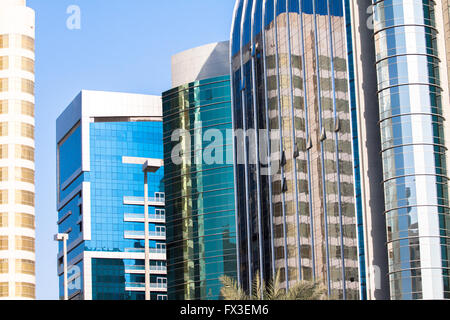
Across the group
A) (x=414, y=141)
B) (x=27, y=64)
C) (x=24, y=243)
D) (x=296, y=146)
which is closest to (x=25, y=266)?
(x=24, y=243)

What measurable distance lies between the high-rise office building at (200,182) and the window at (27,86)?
52884 mm

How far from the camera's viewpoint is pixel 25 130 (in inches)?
3772

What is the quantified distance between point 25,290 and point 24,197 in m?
9.35

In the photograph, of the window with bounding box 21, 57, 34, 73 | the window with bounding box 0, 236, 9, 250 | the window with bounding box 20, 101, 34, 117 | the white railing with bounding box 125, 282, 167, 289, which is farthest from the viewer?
the white railing with bounding box 125, 282, 167, 289

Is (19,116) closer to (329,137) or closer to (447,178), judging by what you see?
(329,137)

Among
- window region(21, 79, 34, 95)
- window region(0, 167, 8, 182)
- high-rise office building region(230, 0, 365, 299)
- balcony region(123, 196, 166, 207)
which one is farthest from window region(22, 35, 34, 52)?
balcony region(123, 196, 166, 207)

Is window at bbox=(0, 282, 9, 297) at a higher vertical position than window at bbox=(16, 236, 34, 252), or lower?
lower

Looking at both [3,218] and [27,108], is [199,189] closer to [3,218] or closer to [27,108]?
[27,108]

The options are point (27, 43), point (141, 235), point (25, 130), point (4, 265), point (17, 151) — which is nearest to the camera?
point (4, 265)

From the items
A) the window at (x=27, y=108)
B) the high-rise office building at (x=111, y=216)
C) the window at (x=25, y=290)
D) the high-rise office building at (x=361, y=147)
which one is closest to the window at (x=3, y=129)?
the window at (x=27, y=108)

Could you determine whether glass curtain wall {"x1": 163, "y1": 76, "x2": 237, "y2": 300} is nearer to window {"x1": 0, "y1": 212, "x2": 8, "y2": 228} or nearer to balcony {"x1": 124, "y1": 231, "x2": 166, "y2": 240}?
balcony {"x1": 124, "y1": 231, "x2": 166, "y2": 240}

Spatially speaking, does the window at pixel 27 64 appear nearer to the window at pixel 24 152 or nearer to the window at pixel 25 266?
the window at pixel 24 152

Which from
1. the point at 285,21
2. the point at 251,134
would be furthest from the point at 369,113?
the point at 251,134

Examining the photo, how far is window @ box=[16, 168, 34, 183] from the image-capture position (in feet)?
308
